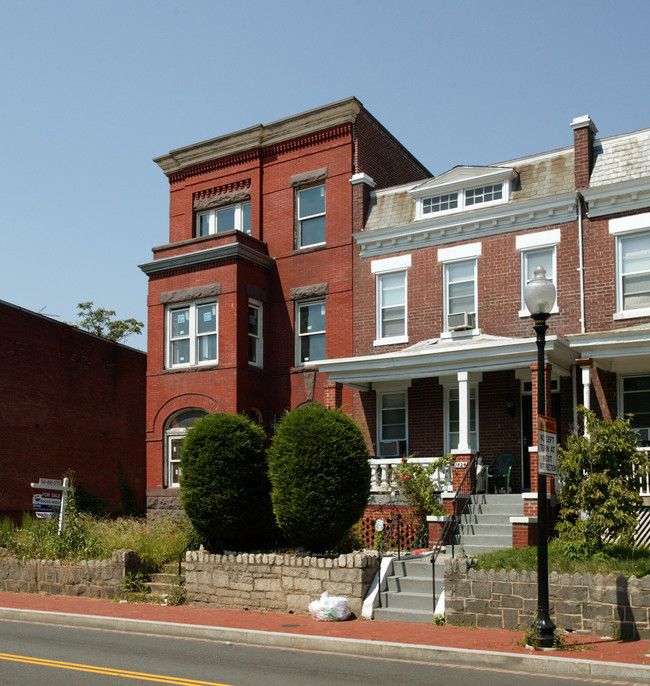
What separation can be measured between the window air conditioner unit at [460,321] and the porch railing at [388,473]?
350 cm

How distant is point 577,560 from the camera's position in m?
13.3

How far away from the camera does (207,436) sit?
16.4 meters

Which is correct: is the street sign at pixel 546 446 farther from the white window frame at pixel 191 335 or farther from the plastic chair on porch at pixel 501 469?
the white window frame at pixel 191 335

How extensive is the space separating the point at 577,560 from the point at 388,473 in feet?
21.7

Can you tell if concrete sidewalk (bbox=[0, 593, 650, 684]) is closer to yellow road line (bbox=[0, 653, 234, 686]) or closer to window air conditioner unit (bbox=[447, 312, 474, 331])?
yellow road line (bbox=[0, 653, 234, 686])

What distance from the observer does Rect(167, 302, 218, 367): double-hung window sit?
945 inches

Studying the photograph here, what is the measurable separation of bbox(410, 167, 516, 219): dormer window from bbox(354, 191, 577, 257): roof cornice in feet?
1.61

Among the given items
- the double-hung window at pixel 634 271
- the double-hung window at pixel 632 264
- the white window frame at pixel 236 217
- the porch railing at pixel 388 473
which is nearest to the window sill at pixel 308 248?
the white window frame at pixel 236 217

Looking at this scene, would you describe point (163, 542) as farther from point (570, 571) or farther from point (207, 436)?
point (570, 571)

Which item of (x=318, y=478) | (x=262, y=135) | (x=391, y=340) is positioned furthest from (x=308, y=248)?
(x=318, y=478)

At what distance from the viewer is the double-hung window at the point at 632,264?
1884 centimetres

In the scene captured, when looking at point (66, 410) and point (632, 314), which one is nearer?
point (632, 314)

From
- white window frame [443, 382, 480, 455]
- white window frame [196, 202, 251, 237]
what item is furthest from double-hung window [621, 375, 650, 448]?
white window frame [196, 202, 251, 237]

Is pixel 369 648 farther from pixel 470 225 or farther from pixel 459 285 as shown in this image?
pixel 470 225
